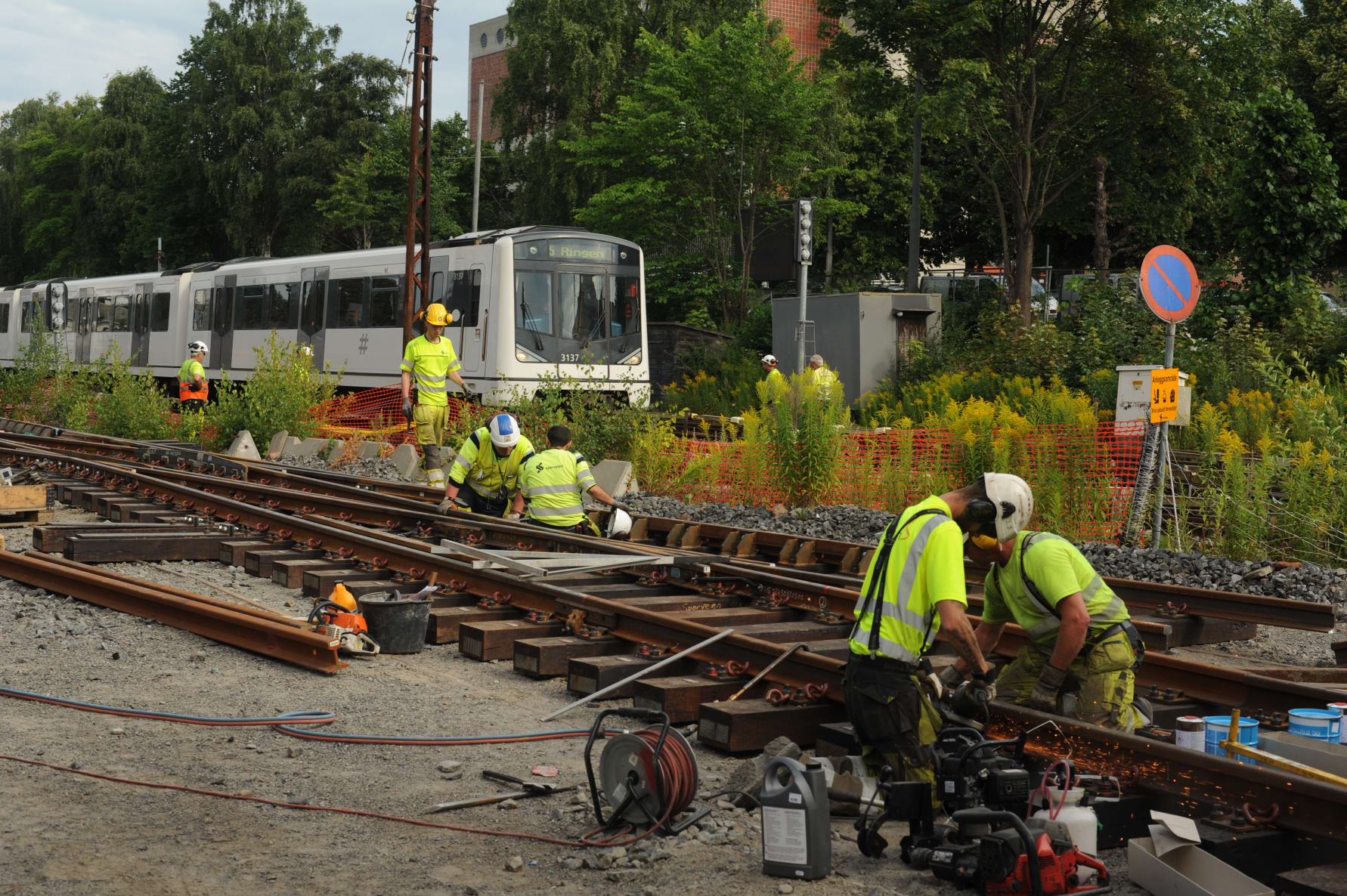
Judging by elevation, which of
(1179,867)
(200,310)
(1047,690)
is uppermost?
(200,310)

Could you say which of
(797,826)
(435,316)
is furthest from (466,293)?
(797,826)

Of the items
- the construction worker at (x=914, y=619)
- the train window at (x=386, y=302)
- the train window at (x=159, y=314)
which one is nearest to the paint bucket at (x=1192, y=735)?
the construction worker at (x=914, y=619)

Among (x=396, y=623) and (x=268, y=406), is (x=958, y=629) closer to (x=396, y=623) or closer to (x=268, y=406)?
(x=396, y=623)

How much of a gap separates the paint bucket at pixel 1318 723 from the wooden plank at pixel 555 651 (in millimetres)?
3458

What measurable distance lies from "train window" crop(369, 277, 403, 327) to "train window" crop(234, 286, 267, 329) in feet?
15.3

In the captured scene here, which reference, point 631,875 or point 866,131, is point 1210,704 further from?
point 866,131

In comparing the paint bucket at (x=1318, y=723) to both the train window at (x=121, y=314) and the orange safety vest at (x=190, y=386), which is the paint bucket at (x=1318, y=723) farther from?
the train window at (x=121, y=314)

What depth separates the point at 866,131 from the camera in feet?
133

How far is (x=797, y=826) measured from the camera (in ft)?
13.9

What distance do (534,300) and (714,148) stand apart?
Answer: 13136 millimetres

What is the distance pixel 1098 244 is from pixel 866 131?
27.0ft

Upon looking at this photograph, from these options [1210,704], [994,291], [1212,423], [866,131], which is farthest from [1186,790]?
[866,131]

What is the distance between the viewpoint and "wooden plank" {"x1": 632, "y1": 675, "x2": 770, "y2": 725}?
6.12 m

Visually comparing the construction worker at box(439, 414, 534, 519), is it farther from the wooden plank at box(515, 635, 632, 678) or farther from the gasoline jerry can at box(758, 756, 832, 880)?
the gasoline jerry can at box(758, 756, 832, 880)
